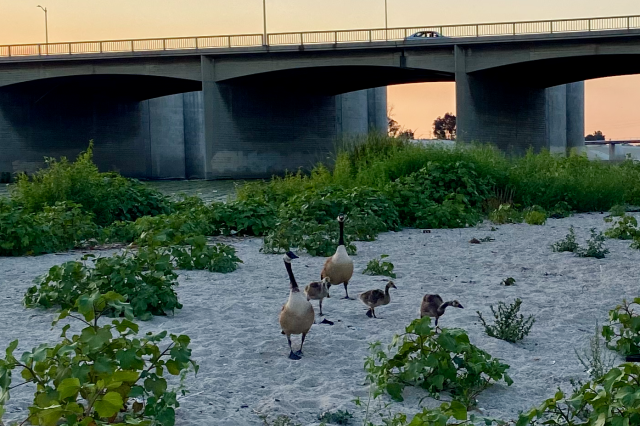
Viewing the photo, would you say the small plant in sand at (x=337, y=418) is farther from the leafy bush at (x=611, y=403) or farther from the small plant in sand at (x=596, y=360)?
the small plant in sand at (x=596, y=360)

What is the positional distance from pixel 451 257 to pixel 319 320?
4289 millimetres

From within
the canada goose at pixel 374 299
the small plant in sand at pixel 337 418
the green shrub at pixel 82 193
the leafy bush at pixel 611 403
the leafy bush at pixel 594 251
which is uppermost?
the green shrub at pixel 82 193

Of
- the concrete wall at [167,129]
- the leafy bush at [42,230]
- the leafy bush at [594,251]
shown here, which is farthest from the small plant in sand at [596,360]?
the concrete wall at [167,129]

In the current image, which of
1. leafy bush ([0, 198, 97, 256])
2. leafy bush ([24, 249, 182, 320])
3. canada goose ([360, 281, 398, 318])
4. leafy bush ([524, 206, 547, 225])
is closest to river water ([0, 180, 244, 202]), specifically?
leafy bush ([524, 206, 547, 225])

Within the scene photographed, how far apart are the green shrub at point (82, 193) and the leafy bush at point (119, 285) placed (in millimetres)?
6740

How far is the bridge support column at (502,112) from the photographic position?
43688 millimetres

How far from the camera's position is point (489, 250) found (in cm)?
1205

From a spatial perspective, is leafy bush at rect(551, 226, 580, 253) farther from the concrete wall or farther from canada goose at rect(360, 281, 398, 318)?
the concrete wall

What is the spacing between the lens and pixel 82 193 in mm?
14484

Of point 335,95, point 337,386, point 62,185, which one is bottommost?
point 337,386

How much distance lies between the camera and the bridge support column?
43688 millimetres

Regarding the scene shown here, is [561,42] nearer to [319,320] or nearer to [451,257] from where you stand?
[451,257]

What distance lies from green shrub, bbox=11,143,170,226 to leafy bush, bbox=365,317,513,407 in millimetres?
9801

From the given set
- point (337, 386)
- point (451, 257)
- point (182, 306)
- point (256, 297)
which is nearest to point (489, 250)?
point (451, 257)
